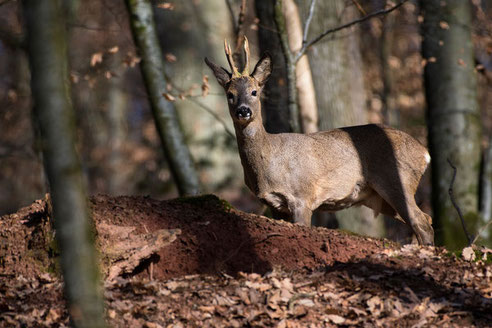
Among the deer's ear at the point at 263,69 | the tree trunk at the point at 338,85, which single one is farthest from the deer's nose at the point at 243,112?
the tree trunk at the point at 338,85

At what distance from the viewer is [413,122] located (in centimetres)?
1962

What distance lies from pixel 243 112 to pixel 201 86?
1806 mm

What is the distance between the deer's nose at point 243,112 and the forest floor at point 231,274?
0.95 metres

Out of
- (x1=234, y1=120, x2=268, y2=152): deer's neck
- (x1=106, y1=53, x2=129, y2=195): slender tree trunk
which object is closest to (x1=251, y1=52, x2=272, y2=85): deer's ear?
(x1=234, y1=120, x2=268, y2=152): deer's neck

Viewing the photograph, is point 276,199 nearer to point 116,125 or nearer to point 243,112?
point 243,112

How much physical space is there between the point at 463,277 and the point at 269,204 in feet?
8.09

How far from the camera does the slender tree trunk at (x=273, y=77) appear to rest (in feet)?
32.3

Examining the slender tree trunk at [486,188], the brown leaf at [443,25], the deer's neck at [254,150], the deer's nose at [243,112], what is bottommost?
the slender tree trunk at [486,188]

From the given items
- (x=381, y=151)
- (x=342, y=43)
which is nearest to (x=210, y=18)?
(x=342, y=43)

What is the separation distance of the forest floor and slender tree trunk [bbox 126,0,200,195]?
2.18 m

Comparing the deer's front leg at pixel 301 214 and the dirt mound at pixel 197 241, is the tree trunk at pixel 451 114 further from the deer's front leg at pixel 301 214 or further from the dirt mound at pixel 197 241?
the dirt mound at pixel 197 241

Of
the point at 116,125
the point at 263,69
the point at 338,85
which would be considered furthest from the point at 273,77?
the point at 116,125

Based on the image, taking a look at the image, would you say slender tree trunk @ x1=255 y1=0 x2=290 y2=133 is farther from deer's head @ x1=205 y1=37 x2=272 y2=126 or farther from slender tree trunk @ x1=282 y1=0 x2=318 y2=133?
deer's head @ x1=205 y1=37 x2=272 y2=126

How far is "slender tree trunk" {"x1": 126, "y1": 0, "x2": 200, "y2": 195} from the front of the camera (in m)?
8.70
